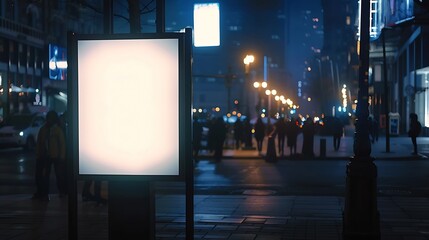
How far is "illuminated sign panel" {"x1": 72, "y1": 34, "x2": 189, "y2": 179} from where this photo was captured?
299 inches

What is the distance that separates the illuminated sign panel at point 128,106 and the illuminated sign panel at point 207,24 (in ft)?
77.7

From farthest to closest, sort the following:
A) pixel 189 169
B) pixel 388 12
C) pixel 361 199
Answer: pixel 388 12 → pixel 361 199 → pixel 189 169

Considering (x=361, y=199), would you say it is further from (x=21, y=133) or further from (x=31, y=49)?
(x=31, y=49)

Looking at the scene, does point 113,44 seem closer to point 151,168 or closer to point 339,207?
point 151,168

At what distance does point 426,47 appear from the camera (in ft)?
170

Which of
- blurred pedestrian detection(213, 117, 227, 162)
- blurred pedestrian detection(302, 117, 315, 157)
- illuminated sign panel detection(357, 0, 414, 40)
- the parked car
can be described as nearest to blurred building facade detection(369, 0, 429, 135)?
illuminated sign panel detection(357, 0, 414, 40)

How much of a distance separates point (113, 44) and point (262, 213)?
21.5 ft

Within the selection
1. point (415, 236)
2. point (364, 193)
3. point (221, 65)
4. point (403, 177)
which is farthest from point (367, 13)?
point (221, 65)

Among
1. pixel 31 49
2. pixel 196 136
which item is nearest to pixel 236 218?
pixel 196 136

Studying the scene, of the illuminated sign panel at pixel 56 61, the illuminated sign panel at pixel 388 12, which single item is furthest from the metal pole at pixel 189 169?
the illuminated sign panel at pixel 56 61

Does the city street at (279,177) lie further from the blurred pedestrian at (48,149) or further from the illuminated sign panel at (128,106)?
the illuminated sign panel at (128,106)

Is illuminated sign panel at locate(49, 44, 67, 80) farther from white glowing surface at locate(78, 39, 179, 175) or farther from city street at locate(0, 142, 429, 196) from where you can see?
white glowing surface at locate(78, 39, 179, 175)

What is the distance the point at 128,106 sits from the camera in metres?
7.70

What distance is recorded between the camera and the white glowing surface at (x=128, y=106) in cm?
759
